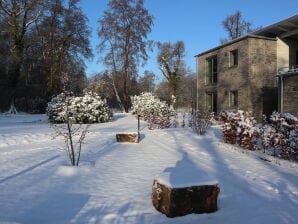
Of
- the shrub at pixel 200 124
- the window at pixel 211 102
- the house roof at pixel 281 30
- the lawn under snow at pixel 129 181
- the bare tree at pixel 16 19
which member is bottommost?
the lawn under snow at pixel 129 181

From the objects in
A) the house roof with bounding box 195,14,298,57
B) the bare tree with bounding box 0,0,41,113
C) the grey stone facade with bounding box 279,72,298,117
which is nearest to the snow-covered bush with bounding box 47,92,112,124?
the house roof with bounding box 195,14,298,57

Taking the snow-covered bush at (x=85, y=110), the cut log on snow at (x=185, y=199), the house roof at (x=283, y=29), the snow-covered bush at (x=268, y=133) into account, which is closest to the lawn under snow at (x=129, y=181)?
the cut log on snow at (x=185, y=199)

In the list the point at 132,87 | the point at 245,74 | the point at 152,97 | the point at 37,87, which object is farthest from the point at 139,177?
the point at 132,87

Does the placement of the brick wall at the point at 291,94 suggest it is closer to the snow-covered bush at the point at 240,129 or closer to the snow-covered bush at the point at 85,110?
the snow-covered bush at the point at 240,129

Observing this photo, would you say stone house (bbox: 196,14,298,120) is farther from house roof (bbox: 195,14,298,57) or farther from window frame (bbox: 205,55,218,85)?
window frame (bbox: 205,55,218,85)

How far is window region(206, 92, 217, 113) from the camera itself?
984 inches

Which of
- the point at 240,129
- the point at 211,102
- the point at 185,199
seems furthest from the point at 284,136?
the point at 211,102

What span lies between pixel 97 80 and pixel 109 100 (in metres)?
2.90

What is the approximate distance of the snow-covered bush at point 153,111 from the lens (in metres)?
16.1

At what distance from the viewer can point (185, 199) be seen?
16.2ft

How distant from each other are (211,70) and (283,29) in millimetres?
6181

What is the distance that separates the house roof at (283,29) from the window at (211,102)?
18.4 ft

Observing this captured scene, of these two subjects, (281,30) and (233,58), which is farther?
(233,58)

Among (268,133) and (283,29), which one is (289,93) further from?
(268,133)
